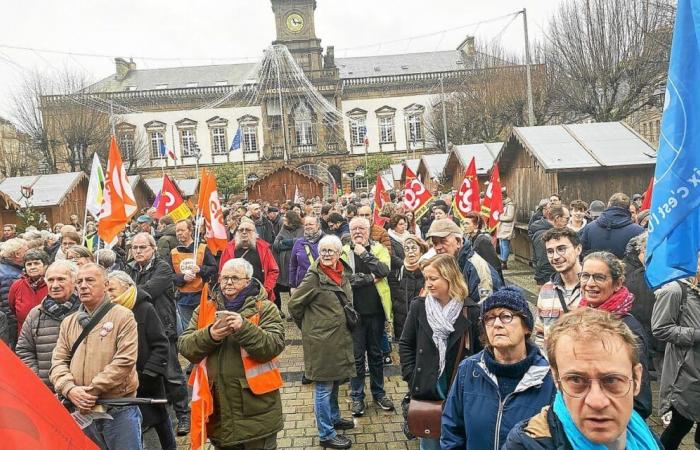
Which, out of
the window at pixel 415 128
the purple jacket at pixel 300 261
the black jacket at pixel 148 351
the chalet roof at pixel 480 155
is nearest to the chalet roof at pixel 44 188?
the chalet roof at pixel 480 155

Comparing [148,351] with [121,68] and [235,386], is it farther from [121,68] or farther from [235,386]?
[121,68]

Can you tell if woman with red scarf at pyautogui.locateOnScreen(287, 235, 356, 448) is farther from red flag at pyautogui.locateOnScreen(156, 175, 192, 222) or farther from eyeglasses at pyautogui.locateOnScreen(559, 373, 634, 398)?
red flag at pyautogui.locateOnScreen(156, 175, 192, 222)

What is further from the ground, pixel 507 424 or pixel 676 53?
pixel 676 53

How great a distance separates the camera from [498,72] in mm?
33031

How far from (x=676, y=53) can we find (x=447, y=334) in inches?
83.8

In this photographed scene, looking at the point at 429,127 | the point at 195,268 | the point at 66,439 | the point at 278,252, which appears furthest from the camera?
the point at 429,127

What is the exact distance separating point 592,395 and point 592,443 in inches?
5.4

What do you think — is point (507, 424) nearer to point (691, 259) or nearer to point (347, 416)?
point (691, 259)

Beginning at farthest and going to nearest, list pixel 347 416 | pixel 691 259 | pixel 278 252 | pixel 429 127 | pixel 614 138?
pixel 429 127, pixel 614 138, pixel 278 252, pixel 347 416, pixel 691 259

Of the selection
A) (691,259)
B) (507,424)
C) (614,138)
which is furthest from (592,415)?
(614,138)

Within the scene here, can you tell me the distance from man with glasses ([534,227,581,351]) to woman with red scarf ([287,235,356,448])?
180 centimetres

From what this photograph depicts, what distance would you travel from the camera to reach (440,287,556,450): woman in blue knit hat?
2.65 m

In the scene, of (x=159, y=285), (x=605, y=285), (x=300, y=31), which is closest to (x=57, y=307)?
(x=159, y=285)

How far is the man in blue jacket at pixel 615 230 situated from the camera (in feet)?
21.8
